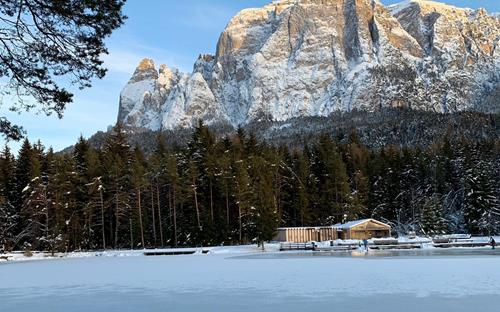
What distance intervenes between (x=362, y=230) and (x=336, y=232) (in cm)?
286

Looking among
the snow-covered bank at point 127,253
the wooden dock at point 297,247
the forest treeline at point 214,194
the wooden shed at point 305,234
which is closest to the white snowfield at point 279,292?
the wooden dock at point 297,247

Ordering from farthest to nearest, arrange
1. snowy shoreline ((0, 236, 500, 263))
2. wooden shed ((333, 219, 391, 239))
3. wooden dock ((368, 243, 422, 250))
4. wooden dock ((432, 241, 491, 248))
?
wooden shed ((333, 219, 391, 239))
snowy shoreline ((0, 236, 500, 263))
wooden dock ((368, 243, 422, 250))
wooden dock ((432, 241, 491, 248))

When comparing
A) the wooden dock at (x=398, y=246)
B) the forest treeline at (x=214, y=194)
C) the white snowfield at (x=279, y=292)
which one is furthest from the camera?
the forest treeline at (x=214, y=194)

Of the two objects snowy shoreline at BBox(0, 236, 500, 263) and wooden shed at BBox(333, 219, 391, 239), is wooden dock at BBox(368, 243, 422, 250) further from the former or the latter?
wooden shed at BBox(333, 219, 391, 239)

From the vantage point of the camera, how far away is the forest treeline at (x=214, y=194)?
54.3m

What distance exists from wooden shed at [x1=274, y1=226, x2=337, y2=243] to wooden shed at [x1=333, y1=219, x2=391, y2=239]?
101cm

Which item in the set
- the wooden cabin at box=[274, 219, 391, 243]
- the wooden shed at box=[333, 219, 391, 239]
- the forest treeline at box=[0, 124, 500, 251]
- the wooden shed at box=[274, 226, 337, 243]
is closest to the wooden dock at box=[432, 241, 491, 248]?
the wooden shed at box=[333, 219, 391, 239]

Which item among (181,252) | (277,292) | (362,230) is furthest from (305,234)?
(277,292)

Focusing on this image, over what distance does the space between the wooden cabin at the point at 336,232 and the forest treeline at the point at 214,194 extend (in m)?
3.61

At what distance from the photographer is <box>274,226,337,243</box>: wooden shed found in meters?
56.5

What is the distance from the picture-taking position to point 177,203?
57.7 metres

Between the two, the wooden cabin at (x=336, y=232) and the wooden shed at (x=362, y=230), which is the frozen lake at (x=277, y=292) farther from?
the wooden cabin at (x=336, y=232)

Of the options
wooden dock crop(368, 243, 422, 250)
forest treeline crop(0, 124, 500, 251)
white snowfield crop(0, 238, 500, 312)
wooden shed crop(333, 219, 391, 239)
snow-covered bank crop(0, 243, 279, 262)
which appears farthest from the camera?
wooden shed crop(333, 219, 391, 239)

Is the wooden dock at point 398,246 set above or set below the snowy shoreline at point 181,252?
below
